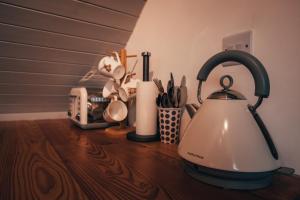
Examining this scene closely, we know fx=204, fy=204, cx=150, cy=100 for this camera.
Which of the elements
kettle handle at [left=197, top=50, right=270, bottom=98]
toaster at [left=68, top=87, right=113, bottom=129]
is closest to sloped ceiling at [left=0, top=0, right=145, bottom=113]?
toaster at [left=68, top=87, right=113, bottom=129]

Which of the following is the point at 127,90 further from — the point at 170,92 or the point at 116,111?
the point at 170,92

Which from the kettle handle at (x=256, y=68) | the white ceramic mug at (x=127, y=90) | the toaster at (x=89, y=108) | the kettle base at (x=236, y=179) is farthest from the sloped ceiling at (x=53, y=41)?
the kettle base at (x=236, y=179)

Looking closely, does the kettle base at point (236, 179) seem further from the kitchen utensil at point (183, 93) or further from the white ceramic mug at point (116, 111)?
the white ceramic mug at point (116, 111)

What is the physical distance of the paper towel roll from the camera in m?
0.80

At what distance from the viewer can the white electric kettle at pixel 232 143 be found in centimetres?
41

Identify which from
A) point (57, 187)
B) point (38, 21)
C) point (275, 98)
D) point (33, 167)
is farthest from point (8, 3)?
point (275, 98)

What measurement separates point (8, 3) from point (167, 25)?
0.71 metres

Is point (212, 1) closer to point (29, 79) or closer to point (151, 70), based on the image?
point (151, 70)

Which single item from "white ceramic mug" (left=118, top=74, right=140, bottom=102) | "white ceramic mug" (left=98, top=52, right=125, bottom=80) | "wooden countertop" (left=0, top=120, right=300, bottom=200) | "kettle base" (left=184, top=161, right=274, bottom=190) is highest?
"white ceramic mug" (left=98, top=52, right=125, bottom=80)

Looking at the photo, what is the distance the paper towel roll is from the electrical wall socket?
0.97 ft

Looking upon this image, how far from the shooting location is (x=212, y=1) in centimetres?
70

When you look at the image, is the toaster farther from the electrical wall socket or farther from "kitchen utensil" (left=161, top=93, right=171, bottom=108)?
the electrical wall socket

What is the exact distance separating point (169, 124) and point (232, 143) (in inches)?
13.8

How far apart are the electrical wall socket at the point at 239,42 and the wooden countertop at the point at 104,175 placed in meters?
0.35
